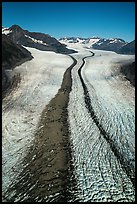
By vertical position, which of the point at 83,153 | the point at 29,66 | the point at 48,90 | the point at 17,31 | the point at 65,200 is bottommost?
the point at 65,200

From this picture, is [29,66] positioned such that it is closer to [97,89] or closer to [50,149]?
[97,89]

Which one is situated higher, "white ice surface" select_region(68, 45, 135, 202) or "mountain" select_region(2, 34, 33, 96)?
"mountain" select_region(2, 34, 33, 96)

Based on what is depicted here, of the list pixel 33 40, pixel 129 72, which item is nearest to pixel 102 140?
pixel 129 72

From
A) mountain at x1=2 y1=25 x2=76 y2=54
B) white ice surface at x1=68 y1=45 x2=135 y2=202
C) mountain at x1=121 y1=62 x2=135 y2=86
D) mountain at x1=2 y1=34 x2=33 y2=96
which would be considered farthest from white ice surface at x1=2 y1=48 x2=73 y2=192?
mountain at x1=2 y1=25 x2=76 y2=54

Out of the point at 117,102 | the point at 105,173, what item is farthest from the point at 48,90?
the point at 105,173

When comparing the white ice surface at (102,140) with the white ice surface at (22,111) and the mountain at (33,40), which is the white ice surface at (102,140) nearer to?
the white ice surface at (22,111)

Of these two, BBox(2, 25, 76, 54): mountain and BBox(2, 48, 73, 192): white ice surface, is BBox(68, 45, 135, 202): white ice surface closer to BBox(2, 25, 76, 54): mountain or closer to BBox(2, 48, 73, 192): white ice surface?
BBox(2, 48, 73, 192): white ice surface

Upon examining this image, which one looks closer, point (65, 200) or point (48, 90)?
point (65, 200)
